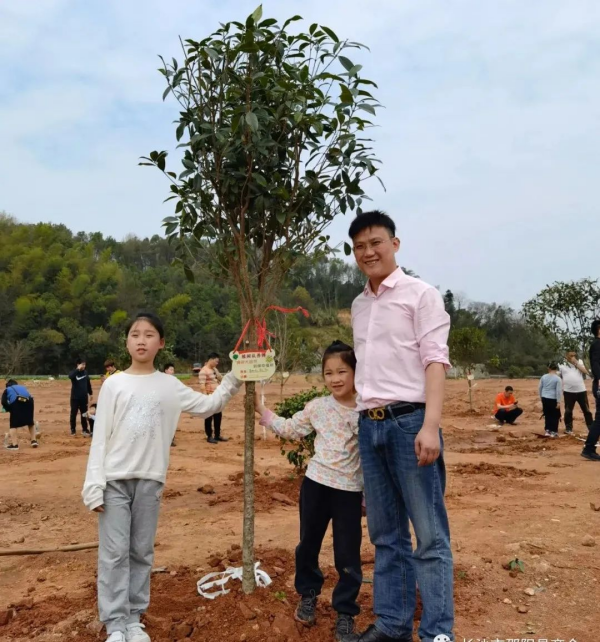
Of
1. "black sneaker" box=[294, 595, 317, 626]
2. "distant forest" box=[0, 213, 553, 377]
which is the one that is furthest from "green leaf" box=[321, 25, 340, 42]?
"distant forest" box=[0, 213, 553, 377]

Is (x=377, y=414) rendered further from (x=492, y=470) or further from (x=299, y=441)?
(x=492, y=470)

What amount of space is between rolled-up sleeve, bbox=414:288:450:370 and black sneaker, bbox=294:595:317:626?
4.79 feet

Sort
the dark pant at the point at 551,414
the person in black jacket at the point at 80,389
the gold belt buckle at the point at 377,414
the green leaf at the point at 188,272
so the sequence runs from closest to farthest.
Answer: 1. the gold belt buckle at the point at 377,414
2. the green leaf at the point at 188,272
3. the dark pant at the point at 551,414
4. the person in black jacket at the point at 80,389

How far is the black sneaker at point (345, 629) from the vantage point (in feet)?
9.41

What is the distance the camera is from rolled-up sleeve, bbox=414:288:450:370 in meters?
2.63

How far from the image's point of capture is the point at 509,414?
14.9 metres

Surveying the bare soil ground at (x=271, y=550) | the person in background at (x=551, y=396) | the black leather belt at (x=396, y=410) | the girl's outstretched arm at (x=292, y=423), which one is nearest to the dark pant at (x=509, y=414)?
the person in background at (x=551, y=396)

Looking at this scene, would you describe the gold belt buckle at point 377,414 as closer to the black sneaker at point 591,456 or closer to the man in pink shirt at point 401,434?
the man in pink shirt at point 401,434

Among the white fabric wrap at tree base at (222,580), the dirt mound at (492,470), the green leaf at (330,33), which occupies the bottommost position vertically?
the dirt mound at (492,470)

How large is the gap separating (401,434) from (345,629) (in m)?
1.10

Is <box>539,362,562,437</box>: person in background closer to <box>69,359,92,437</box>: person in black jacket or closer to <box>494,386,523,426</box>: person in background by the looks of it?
<box>494,386,523,426</box>: person in background

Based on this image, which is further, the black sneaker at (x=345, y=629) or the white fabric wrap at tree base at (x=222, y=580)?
the white fabric wrap at tree base at (x=222, y=580)

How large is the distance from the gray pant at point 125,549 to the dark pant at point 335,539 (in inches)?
32.0

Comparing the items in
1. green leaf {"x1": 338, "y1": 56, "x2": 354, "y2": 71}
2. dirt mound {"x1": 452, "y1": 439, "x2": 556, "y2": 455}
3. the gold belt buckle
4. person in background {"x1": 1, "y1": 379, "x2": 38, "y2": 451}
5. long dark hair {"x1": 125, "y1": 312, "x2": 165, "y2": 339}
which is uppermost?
green leaf {"x1": 338, "y1": 56, "x2": 354, "y2": 71}
